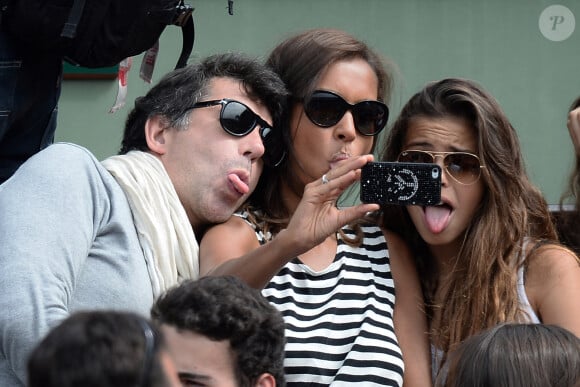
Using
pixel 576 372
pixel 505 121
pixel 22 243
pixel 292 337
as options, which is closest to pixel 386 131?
pixel 505 121

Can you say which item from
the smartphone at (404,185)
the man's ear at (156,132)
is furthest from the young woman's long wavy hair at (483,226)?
the man's ear at (156,132)

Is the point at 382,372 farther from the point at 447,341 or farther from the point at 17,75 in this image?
the point at 17,75

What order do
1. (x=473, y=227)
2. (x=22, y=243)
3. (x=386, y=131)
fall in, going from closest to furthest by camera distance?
(x=22, y=243)
(x=473, y=227)
(x=386, y=131)

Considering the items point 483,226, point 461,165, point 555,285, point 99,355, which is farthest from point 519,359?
point 99,355

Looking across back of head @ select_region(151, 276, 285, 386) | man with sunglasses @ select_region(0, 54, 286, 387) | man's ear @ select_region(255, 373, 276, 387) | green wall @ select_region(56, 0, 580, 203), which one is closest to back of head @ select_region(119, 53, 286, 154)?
man with sunglasses @ select_region(0, 54, 286, 387)

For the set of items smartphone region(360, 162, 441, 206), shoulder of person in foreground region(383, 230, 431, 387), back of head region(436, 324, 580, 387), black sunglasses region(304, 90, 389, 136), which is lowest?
shoulder of person in foreground region(383, 230, 431, 387)

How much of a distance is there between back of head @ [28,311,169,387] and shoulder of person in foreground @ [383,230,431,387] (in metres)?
1.44

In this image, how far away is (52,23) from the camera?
2393 millimetres

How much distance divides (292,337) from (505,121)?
88 cm

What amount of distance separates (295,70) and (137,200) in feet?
2.23

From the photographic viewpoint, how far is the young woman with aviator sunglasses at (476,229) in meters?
2.67

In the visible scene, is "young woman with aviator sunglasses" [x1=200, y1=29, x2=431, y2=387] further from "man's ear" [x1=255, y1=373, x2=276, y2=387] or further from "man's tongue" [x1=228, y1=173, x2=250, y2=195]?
"man's ear" [x1=255, y1=373, x2=276, y2=387]

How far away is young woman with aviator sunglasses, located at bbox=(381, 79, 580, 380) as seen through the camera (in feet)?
8.75

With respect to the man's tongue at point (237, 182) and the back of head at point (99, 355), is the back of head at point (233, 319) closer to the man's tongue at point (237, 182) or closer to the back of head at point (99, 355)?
the man's tongue at point (237, 182)
